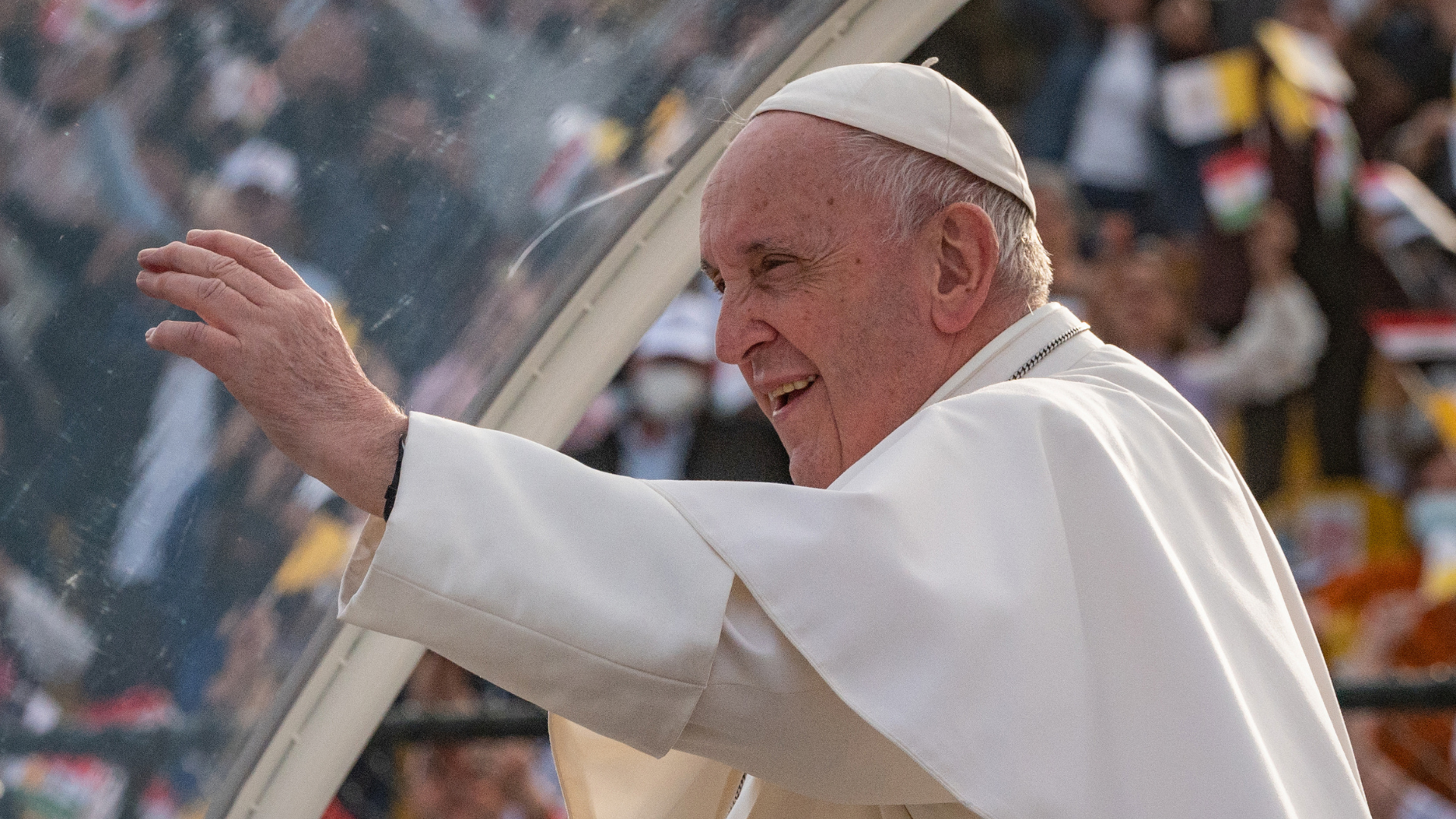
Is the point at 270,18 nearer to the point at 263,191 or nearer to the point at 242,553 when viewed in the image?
the point at 263,191

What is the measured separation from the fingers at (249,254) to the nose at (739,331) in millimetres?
847

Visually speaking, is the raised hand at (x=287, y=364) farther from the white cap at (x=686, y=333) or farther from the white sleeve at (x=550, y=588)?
the white cap at (x=686, y=333)

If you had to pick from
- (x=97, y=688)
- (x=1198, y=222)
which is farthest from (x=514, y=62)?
(x=1198, y=222)

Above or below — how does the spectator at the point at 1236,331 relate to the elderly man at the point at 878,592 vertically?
below

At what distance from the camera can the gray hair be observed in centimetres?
234

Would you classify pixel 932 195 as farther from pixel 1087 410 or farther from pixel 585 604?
pixel 585 604

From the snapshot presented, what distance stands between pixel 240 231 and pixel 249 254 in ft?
2.78

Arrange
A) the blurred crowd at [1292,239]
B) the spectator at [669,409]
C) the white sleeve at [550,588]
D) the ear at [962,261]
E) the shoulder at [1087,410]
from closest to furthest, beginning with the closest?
the white sleeve at [550,588] < the shoulder at [1087,410] < the ear at [962,261] < the blurred crowd at [1292,239] < the spectator at [669,409]

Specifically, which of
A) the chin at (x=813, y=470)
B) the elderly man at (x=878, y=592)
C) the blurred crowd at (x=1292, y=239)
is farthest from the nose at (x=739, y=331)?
the blurred crowd at (x=1292, y=239)

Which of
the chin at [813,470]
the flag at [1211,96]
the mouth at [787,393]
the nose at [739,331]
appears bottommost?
the flag at [1211,96]

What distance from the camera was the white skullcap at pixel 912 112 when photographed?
2.41 metres

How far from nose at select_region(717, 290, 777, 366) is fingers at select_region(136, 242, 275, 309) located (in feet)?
2.91

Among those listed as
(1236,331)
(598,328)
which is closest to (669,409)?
(1236,331)

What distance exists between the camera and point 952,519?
1.65 m
